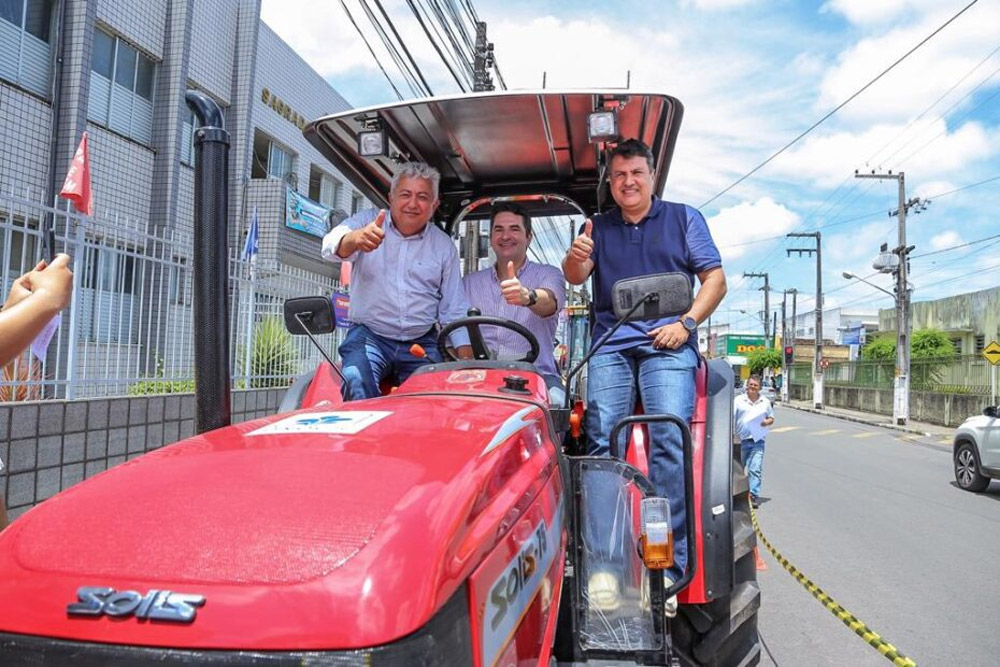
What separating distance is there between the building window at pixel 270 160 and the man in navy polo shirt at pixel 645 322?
46.5 feet

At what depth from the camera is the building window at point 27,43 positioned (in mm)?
10289

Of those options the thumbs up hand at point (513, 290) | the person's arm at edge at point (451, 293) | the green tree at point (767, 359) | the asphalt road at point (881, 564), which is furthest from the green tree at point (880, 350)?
the thumbs up hand at point (513, 290)

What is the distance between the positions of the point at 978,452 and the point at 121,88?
46.3 ft

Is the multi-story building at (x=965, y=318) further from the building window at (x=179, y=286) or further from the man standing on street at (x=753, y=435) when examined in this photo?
the building window at (x=179, y=286)

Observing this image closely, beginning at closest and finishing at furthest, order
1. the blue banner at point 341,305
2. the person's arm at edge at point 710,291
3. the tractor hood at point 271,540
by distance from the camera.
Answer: the tractor hood at point 271,540 → the person's arm at edge at point 710,291 → the blue banner at point 341,305

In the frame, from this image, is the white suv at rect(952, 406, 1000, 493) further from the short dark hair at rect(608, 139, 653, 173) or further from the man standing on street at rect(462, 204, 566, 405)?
the short dark hair at rect(608, 139, 653, 173)

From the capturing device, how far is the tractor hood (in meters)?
0.99

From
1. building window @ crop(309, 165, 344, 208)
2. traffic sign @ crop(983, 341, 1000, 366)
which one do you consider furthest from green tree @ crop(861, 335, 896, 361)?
building window @ crop(309, 165, 344, 208)

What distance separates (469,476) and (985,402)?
83.9 ft

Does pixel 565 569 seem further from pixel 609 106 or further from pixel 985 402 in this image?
pixel 985 402

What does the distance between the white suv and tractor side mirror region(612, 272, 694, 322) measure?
990 centimetres

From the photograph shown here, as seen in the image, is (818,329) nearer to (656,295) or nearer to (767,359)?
(767,359)

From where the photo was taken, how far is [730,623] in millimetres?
2693

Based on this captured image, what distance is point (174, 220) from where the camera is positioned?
12953mm
